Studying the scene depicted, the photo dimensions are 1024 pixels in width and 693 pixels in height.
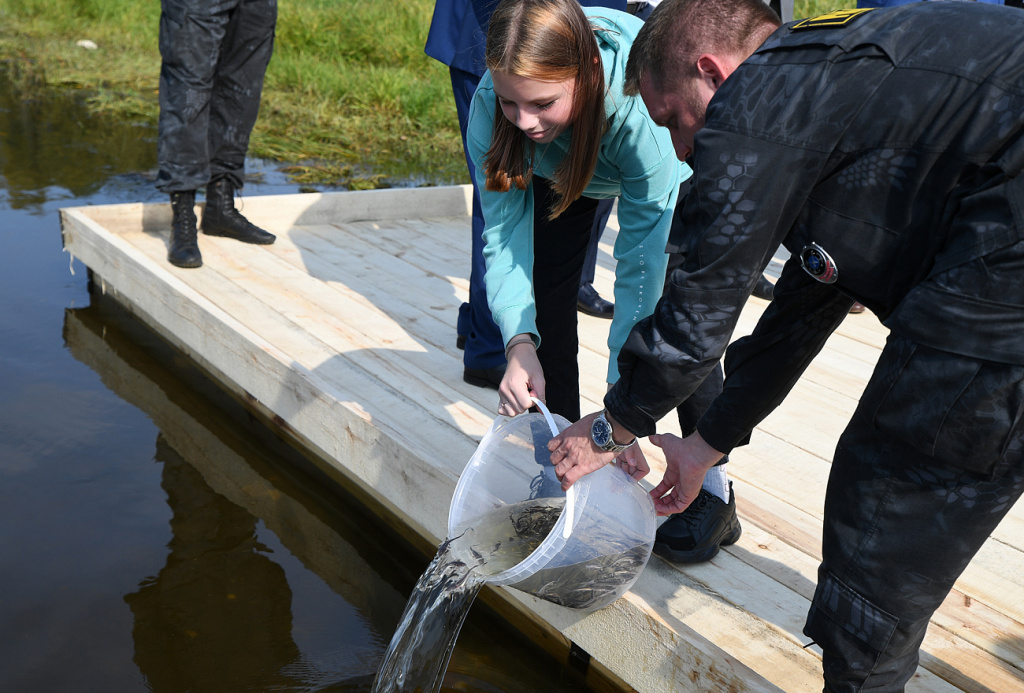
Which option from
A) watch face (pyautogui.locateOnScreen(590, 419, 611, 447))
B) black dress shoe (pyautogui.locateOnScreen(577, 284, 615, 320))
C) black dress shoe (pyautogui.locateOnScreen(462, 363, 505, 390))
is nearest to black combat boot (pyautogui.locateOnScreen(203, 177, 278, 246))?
black dress shoe (pyautogui.locateOnScreen(577, 284, 615, 320))

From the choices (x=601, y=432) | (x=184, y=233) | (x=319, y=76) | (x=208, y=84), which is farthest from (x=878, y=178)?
(x=319, y=76)

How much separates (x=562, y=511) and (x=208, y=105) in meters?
2.84

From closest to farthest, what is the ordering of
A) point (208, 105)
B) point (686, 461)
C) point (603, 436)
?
point (603, 436)
point (686, 461)
point (208, 105)

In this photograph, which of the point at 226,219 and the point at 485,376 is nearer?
the point at 485,376

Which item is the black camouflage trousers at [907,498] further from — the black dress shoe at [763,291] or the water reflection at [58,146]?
the water reflection at [58,146]

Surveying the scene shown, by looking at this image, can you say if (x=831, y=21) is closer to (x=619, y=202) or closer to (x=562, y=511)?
(x=619, y=202)

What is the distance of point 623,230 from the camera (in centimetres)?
192

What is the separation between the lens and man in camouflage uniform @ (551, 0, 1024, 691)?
42.4 inches

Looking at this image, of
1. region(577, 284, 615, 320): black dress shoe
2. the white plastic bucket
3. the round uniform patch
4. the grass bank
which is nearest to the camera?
the round uniform patch

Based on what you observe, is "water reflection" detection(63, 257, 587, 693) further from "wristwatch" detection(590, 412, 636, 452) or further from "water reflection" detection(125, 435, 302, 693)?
"wristwatch" detection(590, 412, 636, 452)

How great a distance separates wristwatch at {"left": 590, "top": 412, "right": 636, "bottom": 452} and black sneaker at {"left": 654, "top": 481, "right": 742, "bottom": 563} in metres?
0.58

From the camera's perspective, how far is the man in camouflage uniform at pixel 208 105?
3.62m

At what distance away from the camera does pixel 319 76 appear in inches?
315

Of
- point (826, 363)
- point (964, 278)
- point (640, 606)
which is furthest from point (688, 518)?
point (826, 363)
